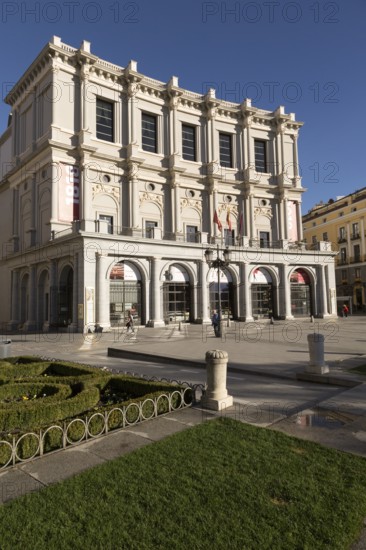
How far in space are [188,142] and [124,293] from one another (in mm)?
21170

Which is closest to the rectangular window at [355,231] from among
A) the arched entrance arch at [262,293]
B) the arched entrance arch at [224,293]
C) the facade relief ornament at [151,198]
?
the arched entrance arch at [262,293]

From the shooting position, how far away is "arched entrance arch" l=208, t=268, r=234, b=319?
3600cm

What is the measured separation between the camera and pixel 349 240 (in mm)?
60500

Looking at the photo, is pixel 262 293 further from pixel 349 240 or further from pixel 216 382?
pixel 216 382

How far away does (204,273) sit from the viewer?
34.1 meters

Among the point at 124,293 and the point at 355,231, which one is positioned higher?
the point at 355,231

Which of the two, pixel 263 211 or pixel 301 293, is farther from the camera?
pixel 263 211

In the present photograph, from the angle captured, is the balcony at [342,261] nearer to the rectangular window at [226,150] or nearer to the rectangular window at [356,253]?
the rectangular window at [356,253]

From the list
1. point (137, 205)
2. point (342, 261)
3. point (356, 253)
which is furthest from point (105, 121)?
point (342, 261)

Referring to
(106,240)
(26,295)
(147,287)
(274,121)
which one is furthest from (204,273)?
(274,121)

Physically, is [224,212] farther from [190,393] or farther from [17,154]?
[190,393]

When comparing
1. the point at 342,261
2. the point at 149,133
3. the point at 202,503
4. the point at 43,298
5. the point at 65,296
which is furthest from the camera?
the point at 342,261

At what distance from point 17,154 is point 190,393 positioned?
131 feet

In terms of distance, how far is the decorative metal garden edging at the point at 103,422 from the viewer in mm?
5273
